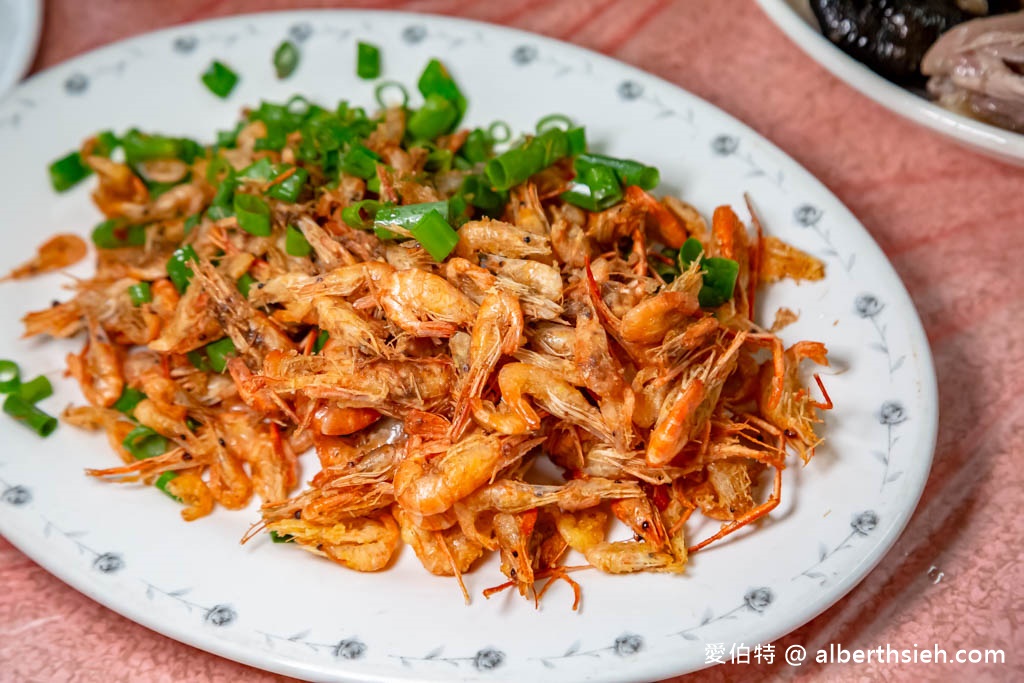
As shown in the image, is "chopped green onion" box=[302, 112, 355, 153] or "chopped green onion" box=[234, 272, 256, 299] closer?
"chopped green onion" box=[234, 272, 256, 299]

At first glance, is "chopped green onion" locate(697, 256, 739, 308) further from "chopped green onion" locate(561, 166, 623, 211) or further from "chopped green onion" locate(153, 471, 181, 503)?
"chopped green onion" locate(153, 471, 181, 503)

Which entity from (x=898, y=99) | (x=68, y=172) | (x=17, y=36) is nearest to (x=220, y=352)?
(x=68, y=172)

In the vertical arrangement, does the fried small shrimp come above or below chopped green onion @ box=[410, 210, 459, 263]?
below

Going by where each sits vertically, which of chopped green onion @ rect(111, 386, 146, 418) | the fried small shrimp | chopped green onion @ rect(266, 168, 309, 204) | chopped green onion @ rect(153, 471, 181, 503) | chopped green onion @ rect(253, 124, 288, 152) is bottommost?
chopped green onion @ rect(153, 471, 181, 503)

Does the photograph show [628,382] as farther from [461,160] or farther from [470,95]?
[470,95]

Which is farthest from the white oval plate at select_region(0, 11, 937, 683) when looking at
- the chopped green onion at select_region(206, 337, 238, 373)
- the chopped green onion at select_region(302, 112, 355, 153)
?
the chopped green onion at select_region(302, 112, 355, 153)

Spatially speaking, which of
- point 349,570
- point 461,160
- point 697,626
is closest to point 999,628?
point 697,626

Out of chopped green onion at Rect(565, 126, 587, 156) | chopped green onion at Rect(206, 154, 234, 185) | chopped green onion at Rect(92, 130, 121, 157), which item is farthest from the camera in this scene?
chopped green onion at Rect(92, 130, 121, 157)

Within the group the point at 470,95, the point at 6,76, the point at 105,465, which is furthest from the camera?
the point at 6,76
